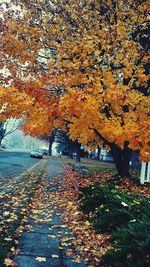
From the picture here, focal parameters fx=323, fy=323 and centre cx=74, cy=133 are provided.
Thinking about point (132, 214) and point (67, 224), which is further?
point (67, 224)

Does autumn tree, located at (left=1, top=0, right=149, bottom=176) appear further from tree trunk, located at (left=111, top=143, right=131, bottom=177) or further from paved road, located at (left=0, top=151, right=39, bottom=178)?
paved road, located at (left=0, top=151, right=39, bottom=178)

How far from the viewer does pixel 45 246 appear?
5527 mm

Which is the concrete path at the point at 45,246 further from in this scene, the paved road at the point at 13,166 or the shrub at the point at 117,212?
the paved road at the point at 13,166

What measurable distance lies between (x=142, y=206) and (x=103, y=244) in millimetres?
1166

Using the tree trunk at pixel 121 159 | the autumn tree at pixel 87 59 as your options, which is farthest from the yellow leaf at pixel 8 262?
the tree trunk at pixel 121 159

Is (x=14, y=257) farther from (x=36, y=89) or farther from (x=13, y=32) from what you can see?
(x=13, y=32)

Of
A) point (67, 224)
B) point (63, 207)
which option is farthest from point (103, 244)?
point (63, 207)

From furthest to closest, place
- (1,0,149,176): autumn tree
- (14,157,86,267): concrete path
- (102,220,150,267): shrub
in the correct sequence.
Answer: (1,0,149,176): autumn tree → (14,157,86,267): concrete path → (102,220,150,267): shrub

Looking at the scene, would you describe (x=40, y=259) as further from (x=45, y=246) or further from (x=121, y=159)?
(x=121, y=159)

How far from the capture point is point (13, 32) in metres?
13.4

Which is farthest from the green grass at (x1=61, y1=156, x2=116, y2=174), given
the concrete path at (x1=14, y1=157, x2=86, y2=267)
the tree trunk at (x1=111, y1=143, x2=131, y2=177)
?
the concrete path at (x1=14, y1=157, x2=86, y2=267)

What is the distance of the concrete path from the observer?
4.75 meters

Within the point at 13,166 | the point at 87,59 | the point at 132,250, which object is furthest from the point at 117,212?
the point at 13,166

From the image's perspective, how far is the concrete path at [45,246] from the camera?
15.6 feet
